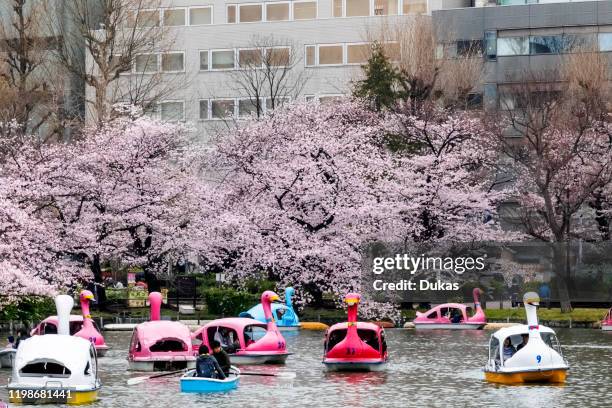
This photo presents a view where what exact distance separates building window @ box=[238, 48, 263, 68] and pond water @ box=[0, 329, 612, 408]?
4714cm

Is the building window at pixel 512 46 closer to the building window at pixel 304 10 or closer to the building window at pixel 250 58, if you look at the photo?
the building window at pixel 304 10

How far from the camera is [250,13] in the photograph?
113125mm

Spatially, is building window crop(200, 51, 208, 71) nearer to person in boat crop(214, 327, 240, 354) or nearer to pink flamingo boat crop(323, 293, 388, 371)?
person in boat crop(214, 327, 240, 354)

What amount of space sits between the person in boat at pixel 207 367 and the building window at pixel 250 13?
240ft

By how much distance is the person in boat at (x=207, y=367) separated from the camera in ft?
138

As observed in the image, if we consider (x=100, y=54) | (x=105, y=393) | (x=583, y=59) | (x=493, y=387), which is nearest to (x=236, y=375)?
(x=105, y=393)

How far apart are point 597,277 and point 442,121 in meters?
14.0

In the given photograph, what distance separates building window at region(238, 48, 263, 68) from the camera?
104m

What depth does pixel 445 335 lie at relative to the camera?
228 ft

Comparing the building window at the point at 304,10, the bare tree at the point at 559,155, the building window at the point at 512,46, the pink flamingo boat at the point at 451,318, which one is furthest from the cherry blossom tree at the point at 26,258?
the building window at the point at 512,46

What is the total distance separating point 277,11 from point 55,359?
76.4 m

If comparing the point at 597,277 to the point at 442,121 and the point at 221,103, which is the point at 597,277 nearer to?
the point at 442,121

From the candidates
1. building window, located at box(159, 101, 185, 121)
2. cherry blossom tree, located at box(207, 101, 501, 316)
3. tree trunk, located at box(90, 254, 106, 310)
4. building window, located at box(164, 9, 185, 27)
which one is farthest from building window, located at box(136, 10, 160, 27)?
tree trunk, located at box(90, 254, 106, 310)

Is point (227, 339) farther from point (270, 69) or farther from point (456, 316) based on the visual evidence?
point (270, 69)
